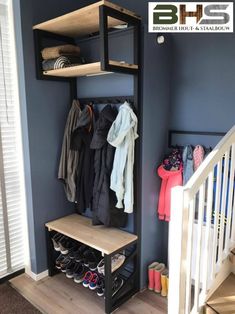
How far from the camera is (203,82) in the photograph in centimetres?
223

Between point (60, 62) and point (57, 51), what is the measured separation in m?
0.09

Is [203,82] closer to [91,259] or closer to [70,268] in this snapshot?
[91,259]

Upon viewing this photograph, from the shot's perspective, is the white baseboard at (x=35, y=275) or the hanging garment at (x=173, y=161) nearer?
the hanging garment at (x=173, y=161)

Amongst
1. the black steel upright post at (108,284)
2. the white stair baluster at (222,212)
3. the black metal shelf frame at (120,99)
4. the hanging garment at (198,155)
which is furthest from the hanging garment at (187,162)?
the black steel upright post at (108,284)

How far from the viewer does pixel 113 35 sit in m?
2.17

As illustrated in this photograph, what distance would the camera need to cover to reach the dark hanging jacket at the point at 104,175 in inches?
86.1

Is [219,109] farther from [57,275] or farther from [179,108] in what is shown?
[57,275]

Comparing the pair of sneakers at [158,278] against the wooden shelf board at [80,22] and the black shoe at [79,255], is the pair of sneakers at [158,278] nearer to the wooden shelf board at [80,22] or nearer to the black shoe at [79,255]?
the black shoe at [79,255]

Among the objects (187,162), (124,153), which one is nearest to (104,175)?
(124,153)

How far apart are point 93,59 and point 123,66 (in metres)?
0.58

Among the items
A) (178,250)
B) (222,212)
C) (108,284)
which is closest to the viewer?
(178,250)

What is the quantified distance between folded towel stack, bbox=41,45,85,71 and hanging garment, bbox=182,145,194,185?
1.18 m

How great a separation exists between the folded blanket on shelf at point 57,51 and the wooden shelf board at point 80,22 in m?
0.16

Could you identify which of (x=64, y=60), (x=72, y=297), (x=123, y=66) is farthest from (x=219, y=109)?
(x=72, y=297)
